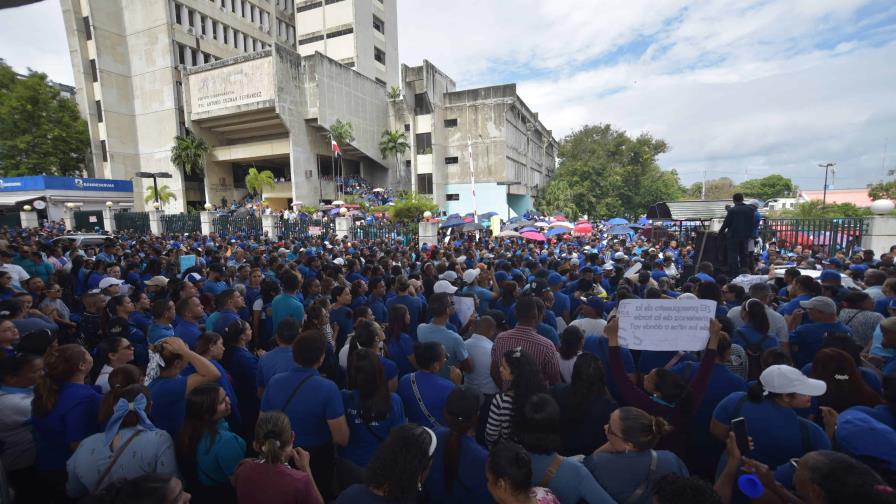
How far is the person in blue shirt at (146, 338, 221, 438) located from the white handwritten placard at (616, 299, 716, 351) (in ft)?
9.79

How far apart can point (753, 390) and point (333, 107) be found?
38285mm

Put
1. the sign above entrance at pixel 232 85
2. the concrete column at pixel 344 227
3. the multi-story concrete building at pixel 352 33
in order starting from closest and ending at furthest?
the concrete column at pixel 344 227 < the sign above entrance at pixel 232 85 < the multi-story concrete building at pixel 352 33

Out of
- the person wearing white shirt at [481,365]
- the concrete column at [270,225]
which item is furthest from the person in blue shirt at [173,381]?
the concrete column at [270,225]

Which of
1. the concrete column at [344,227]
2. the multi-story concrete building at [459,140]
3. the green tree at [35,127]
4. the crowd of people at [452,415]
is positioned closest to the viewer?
the crowd of people at [452,415]

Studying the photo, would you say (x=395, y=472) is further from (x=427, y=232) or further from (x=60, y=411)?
(x=427, y=232)

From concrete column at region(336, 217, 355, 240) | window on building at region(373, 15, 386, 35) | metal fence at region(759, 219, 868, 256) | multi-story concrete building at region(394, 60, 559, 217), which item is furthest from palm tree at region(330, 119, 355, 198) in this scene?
metal fence at region(759, 219, 868, 256)

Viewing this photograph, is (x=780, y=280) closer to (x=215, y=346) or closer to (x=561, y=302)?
(x=561, y=302)

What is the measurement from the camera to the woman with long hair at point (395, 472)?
1771 millimetres

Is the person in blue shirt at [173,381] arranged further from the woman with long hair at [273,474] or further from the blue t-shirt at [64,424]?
the woman with long hair at [273,474]

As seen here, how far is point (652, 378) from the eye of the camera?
2762mm

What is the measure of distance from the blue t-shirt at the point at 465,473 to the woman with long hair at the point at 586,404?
0.86 m

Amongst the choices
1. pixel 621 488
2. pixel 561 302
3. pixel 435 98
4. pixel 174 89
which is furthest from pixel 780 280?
pixel 174 89

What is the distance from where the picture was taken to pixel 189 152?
3697 cm

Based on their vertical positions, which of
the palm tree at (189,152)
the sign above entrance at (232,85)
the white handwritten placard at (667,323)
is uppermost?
the sign above entrance at (232,85)
